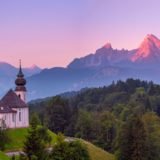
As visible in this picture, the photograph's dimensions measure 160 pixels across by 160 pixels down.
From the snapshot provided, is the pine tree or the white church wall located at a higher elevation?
the white church wall

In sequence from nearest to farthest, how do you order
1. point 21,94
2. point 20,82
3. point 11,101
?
1. point 11,101
2. point 20,82
3. point 21,94

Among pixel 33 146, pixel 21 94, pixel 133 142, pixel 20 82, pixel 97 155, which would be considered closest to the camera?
pixel 33 146

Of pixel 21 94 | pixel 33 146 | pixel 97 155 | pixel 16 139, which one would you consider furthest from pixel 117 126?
pixel 33 146

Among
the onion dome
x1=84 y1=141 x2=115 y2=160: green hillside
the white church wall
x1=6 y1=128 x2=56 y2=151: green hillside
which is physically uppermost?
the onion dome

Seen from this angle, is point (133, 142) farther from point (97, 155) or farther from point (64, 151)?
point (64, 151)

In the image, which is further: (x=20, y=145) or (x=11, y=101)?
(x=11, y=101)

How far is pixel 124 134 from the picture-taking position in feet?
270

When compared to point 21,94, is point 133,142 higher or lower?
lower

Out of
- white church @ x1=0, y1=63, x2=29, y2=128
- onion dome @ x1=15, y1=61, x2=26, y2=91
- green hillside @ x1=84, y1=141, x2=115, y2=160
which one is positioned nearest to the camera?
green hillside @ x1=84, y1=141, x2=115, y2=160

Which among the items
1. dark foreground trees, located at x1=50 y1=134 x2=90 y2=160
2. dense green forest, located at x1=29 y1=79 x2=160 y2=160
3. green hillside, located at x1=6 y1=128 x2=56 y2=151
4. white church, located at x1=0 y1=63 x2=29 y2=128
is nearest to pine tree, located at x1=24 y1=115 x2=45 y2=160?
dark foreground trees, located at x1=50 y1=134 x2=90 y2=160

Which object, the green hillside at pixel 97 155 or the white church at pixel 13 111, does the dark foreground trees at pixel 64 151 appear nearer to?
the green hillside at pixel 97 155

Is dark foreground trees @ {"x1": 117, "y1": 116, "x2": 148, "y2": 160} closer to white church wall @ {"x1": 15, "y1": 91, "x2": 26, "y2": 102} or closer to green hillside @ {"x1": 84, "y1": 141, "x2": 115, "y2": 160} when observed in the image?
green hillside @ {"x1": 84, "y1": 141, "x2": 115, "y2": 160}

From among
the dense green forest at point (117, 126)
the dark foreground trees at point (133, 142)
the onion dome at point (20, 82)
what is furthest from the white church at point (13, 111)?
the dense green forest at point (117, 126)

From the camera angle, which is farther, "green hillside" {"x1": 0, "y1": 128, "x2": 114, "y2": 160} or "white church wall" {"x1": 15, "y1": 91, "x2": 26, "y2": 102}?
"white church wall" {"x1": 15, "y1": 91, "x2": 26, "y2": 102}
